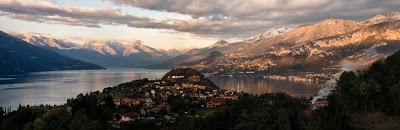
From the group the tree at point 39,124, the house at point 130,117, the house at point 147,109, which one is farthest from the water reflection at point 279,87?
the tree at point 39,124

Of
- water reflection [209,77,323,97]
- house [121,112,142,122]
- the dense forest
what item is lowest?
water reflection [209,77,323,97]

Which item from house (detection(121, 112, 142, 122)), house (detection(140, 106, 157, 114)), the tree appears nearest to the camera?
the tree

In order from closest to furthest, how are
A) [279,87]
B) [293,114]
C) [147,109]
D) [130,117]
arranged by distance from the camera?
[293,114], [130,117], [147,109], [279,87]

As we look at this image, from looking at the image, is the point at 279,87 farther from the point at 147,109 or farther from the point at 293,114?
the point at 293,114

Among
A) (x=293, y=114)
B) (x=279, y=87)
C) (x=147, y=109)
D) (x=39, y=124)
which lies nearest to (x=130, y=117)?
(x=147, y=109)

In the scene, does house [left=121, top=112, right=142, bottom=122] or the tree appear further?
house [left=121, top=112, right=142, bottom=122]

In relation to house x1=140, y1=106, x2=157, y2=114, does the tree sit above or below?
below

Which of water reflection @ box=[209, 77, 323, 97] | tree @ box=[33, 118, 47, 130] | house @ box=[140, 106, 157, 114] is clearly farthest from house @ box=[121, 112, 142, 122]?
water reflection @ box=[209, 77, 323, 97]

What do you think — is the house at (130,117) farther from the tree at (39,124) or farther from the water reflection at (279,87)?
the water reflection at (279,87)

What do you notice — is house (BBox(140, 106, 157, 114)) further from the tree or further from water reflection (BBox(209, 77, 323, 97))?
water reflection (BBox(209, 77, 323, 97))
